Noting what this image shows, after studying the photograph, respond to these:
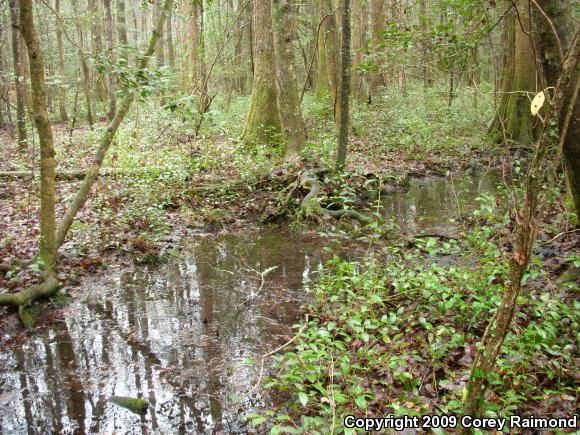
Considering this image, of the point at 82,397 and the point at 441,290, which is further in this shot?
the point at 441,290

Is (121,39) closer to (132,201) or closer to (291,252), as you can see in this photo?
(132,201)

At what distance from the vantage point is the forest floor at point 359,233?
384 centimetres

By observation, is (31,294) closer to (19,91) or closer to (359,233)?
(359,233)

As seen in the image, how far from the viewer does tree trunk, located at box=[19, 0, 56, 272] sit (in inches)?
216

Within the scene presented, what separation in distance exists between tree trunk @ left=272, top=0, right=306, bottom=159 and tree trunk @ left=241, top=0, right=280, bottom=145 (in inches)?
56.0

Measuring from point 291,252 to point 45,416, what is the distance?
4743mm

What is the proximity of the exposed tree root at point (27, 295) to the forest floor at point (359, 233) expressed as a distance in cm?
41

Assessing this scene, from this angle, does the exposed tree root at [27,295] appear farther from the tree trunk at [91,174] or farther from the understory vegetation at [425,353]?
the understory vegetation at [425,353]

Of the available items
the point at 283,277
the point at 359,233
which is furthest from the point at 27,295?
the point at 359,233

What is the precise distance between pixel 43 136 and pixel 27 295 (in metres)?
1.96

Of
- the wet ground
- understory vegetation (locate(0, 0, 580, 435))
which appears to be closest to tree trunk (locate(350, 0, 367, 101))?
understory vegetation (locate(0, 0, 580, 435))

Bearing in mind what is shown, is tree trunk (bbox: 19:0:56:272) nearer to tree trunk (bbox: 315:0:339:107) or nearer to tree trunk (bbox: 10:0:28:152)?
tree trunk (bbox: 10:0:28:152)

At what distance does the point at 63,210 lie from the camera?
9227 mm

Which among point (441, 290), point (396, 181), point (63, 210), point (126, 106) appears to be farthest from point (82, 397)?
point (396, 181)
